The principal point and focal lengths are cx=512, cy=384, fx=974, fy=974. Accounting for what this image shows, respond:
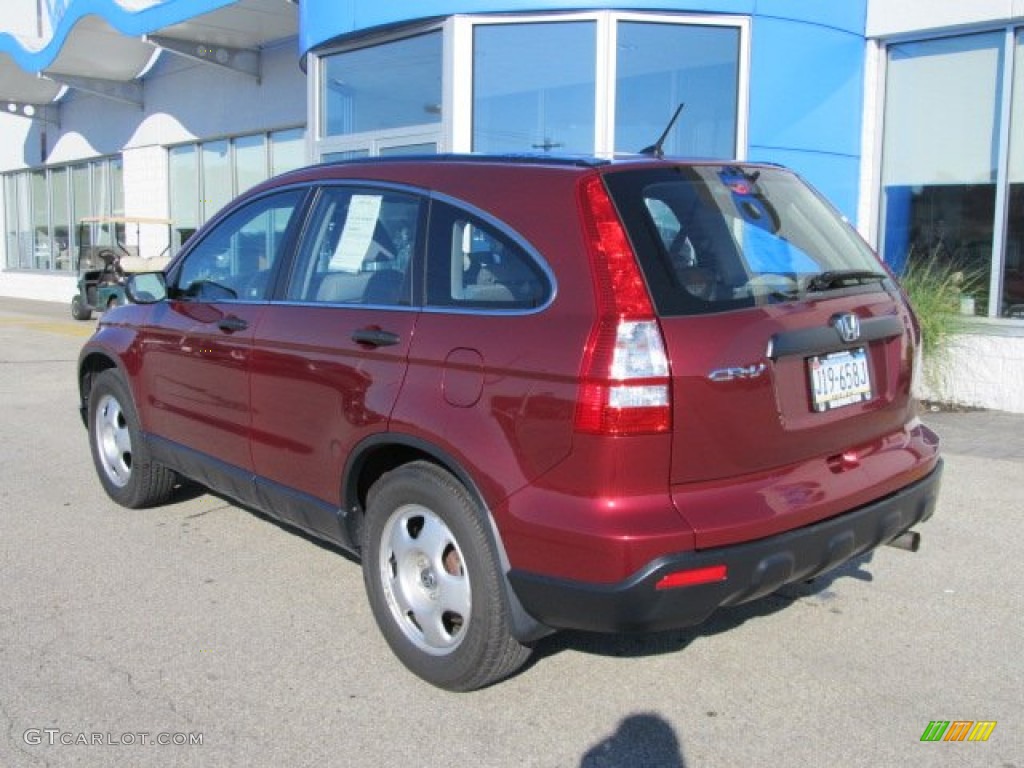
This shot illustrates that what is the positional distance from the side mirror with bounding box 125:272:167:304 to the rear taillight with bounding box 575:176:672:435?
289 centimetres

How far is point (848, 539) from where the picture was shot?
122 inches

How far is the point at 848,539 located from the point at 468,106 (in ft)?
25.0

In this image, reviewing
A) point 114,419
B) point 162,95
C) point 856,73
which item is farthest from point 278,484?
point 162,95

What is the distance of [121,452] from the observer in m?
5.42

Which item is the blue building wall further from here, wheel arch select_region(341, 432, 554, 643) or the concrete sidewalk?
wheel arch select_region(341, 432, 554, 643)

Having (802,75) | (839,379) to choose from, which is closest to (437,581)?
(839,379)

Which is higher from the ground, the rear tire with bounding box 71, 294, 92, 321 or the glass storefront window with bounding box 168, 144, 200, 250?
the glass storefront window with bounding box 168, 144, 200, 250

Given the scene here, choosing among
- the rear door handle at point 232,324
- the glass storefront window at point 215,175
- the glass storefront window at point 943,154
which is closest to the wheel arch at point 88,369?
the rear door handle at point 232,324

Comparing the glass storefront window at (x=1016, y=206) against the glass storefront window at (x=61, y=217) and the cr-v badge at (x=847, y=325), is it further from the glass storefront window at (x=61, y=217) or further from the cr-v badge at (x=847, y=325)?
the glass storefront window at (x=61, y=217)

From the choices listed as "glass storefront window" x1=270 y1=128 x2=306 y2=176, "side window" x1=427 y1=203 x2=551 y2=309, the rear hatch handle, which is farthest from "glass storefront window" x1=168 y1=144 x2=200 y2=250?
the rear hatch handle

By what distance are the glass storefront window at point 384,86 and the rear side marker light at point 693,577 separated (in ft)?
27.1

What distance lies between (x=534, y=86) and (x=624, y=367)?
7487mm

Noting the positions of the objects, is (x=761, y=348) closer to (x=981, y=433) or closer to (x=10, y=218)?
(x=981, y=433)

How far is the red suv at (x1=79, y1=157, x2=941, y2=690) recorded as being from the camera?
2.77 m
